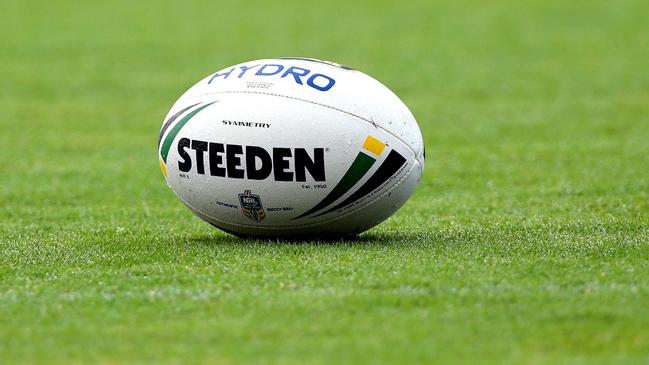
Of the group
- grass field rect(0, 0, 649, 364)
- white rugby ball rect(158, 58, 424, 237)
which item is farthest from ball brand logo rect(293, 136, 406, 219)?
grass field rect(0, 0, 649, 364)

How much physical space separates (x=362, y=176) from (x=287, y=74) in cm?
Result: 81

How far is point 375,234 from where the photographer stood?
8047 millimetres

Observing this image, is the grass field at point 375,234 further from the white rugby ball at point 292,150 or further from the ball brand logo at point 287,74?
the ball brand logo at point 287,74

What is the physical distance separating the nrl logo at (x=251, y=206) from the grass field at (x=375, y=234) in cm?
22

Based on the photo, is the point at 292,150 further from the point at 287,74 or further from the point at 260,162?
the point at 287,74

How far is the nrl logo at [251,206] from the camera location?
7.18m

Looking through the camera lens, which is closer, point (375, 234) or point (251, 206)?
point (251, 206)

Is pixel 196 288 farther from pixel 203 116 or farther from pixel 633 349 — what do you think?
pixel 633 349

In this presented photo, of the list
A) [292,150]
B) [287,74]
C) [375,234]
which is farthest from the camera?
[375,234]

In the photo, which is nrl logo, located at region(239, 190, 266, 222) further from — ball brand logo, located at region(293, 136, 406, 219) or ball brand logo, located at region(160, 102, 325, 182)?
ball brand logo, located at region(293, 136, 406, 219)

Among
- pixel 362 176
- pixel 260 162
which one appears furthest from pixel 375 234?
pixel 260 162

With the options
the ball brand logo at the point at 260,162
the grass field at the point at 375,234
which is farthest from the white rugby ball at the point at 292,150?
the grass field at the point at 375,234

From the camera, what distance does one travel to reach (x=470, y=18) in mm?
26812

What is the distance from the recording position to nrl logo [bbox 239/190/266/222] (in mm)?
7176
